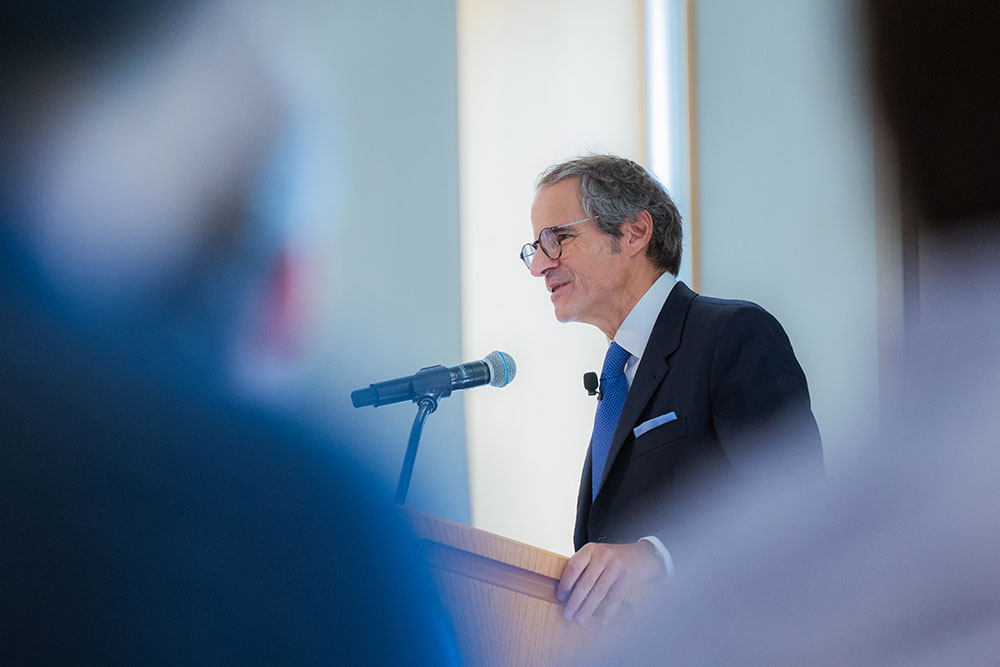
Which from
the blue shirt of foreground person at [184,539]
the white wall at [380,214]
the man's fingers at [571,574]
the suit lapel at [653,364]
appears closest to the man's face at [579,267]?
the suit lapel at [653,364]

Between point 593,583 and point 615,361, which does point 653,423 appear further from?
point 593,583

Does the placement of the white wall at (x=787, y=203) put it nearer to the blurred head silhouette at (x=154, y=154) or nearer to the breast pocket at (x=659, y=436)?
the breast pocket at (x=659, y=436)

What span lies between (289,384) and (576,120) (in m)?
1.09

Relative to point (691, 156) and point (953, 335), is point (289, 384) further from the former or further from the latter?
point (953, 335)

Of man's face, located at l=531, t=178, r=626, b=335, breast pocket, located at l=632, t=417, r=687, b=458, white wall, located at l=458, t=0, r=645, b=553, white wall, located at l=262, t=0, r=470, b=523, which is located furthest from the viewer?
white wall, located at l=458, t=0, r=645, b=553

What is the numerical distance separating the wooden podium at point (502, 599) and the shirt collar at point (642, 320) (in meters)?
0.76

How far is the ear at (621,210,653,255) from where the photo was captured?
167 cm

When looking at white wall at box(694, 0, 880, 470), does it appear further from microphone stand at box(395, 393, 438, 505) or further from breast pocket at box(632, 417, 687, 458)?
microphone stand at box(395, 393, 438, 505)

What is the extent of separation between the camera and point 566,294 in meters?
1.67

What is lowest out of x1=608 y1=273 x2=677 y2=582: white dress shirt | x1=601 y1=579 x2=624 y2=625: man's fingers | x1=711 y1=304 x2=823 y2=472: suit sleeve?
x1=601 y1=579 x2=624 y2=625: man's fingers

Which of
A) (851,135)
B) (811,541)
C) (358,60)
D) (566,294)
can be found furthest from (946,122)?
(358,60)

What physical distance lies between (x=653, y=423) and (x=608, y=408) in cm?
16

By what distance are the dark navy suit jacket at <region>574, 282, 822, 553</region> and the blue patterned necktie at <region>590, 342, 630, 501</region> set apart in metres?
0.06

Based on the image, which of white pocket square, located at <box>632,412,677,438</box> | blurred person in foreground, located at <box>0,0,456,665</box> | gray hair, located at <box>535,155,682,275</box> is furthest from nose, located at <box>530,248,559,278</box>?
blurred person in foreground, located at <box>0,0,456,665</box>
